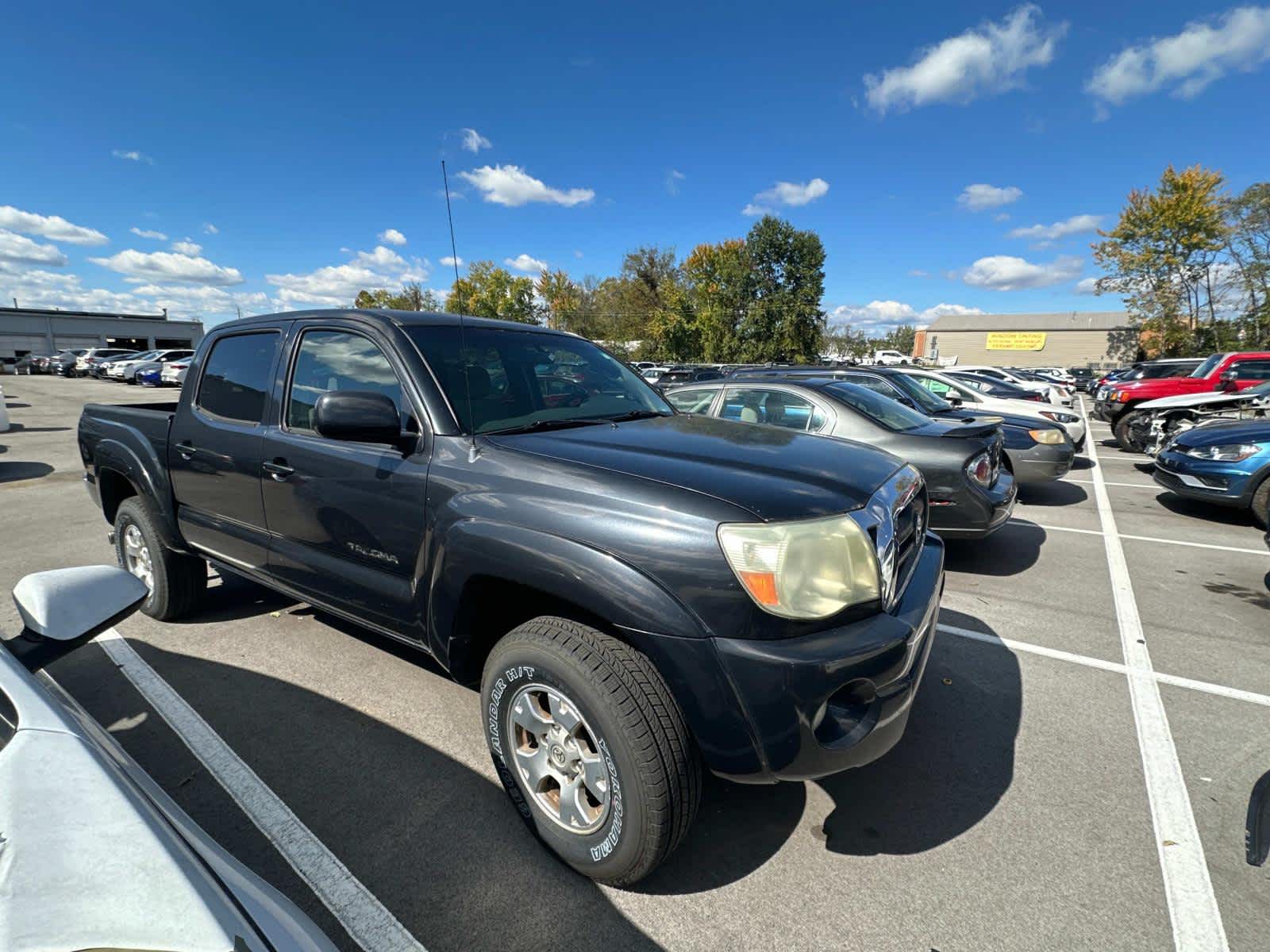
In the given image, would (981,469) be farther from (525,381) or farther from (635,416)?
(525,381)

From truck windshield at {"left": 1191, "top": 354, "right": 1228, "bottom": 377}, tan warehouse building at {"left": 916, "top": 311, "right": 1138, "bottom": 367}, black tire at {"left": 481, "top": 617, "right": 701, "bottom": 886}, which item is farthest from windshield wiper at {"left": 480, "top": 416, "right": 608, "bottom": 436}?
tan warehouse building at {"left": 916, "top": 311, "right": 1138, "bottom": 367}

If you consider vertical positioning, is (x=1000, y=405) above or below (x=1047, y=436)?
above

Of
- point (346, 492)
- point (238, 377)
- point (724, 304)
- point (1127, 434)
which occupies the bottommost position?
point (1127, 434)

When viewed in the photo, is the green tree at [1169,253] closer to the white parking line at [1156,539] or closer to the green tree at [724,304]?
the green tree at [724,304]

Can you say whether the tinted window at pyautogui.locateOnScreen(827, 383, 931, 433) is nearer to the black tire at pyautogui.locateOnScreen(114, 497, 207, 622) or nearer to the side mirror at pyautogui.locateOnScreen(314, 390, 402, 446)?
the side mirror at pyautogui.locateOnScreen(314, 390, 402, 446)

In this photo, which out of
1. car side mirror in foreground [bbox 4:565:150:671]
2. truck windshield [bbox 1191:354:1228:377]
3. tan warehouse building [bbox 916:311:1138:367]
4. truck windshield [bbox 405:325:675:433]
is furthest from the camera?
tan warehouse building [bbox 916:311:1138:367]

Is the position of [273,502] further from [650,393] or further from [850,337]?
[850,337]

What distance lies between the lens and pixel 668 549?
1.78 metres

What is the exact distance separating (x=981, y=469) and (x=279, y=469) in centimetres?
492

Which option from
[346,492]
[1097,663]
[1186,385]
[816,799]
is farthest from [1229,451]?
[1186,385]

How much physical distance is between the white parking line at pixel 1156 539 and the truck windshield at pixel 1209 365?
10723 millimetres

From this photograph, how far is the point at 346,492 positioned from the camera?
2.60 metres

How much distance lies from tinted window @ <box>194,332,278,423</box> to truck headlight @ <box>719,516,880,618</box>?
8.56 feet

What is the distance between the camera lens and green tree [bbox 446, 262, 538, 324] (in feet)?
179
